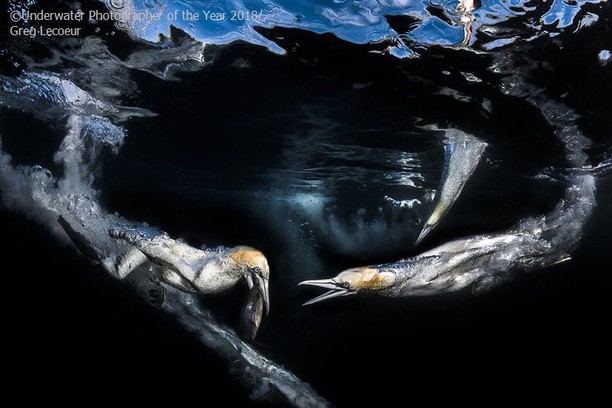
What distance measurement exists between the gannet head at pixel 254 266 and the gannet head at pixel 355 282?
905 mm

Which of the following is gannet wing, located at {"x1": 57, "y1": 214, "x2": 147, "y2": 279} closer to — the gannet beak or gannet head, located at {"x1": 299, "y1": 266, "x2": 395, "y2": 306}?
the gannet beak

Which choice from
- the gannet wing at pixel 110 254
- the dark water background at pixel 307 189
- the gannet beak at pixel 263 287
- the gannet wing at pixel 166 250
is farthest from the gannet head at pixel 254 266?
the dark water background at pixel 307 189

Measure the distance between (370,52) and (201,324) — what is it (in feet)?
26.5

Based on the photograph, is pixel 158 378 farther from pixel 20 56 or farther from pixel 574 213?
pixel 574 213

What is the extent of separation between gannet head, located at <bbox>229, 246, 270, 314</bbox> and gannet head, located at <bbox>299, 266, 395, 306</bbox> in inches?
35.6

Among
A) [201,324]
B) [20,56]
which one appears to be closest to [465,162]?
[201,324]

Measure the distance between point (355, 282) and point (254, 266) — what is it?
1.51 meters

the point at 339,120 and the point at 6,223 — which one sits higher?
the point at 339,120

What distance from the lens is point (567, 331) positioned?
113 ft

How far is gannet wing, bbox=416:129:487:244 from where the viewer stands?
727 cm

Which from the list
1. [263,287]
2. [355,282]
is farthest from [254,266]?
[355,282]

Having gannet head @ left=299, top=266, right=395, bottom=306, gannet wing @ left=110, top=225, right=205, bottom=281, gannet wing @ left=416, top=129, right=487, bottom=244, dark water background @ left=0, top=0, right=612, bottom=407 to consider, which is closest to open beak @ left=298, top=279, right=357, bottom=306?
gannet head @ left=299, top=266, right=395, bottom=306

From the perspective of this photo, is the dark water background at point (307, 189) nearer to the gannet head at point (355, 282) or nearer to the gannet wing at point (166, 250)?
the gannet wing at point (166, 250)

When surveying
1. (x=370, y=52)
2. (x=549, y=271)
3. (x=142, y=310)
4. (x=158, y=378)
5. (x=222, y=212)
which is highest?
(x=370, y=52)
